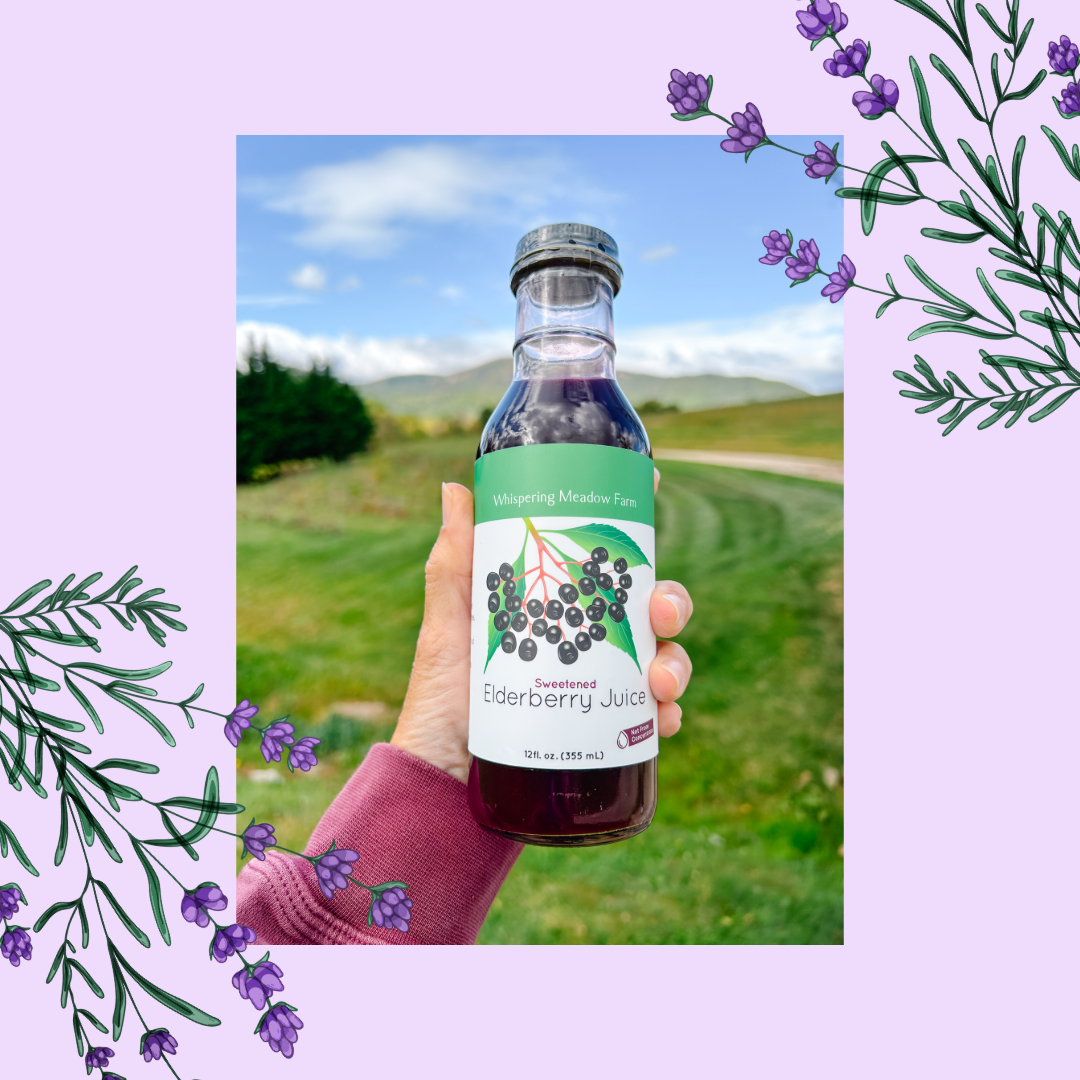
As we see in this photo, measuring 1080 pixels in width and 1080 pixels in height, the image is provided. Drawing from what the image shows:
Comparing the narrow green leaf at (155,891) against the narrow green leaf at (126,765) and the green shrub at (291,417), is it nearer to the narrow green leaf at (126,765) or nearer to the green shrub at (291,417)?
the narrow green leaf at (126,765)

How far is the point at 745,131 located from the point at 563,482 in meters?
0.61

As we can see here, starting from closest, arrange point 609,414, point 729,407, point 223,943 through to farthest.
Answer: point 223,943, point 609,414, point 729,407

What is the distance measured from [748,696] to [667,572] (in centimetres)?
69

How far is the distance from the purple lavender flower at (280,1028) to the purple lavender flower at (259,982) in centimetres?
3

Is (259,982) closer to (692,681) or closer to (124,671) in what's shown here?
(124,671)

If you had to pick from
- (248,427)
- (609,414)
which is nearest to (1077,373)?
→ (609,414)

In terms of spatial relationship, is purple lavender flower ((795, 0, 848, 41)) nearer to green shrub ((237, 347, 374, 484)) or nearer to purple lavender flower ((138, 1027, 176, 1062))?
purple lavender flower ((138, 1027, 176, 1062))

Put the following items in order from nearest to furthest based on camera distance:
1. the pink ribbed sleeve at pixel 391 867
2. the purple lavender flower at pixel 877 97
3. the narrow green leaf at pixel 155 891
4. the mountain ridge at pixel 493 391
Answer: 1. the purple lavender flower at pixel 877 97
2. the narrow green leaf at pixel 155 891
3. the pink ribbed sleeve at pixel 391 867
4. the mountain ridge at pixel 493 391

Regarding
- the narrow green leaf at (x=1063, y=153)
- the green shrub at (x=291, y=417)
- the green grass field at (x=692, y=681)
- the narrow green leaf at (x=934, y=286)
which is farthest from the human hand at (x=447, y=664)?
the green shrub at (x=291, y=417)

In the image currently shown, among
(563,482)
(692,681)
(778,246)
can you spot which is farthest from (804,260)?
(692,681)

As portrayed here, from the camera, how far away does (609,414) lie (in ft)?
4.36

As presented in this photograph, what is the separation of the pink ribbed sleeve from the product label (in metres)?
0.32

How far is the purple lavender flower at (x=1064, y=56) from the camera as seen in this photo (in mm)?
1135

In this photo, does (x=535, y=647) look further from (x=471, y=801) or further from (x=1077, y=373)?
(x=1077, y=373)
